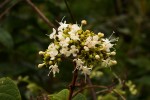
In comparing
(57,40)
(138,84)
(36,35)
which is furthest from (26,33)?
(57,40)

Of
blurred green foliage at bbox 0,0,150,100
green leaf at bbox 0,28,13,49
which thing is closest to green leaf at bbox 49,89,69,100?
blurred green foliage at bbox 0,0,150,100

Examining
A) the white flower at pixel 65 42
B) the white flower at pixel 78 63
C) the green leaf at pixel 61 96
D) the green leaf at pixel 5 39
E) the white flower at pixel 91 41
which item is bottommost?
the green leaf at pixel 61 96

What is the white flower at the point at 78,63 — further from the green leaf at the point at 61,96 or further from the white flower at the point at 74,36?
the green leaf at the point at 61,96

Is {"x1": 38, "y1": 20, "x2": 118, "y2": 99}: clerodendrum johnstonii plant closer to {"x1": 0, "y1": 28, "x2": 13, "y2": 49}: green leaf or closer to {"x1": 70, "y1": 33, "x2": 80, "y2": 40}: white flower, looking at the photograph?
{"x1": 70, "y1": 33, "x2": 80, "y2": 40}: white flower

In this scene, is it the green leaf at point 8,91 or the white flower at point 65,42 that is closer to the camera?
the white flower at point 65,42

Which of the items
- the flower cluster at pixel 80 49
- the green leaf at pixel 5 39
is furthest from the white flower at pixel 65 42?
the green leaf at pixel 5 39

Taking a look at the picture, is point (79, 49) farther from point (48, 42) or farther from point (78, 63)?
point (48, 42)

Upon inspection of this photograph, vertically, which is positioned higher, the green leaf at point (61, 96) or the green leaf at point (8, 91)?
the green leaf at point (8, 91)
